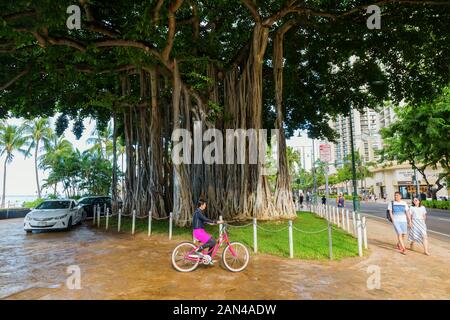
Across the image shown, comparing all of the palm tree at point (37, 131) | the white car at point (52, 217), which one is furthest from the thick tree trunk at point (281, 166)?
the palm tree at point (37, 131)

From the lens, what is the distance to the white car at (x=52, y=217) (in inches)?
493

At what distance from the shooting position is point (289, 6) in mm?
10945

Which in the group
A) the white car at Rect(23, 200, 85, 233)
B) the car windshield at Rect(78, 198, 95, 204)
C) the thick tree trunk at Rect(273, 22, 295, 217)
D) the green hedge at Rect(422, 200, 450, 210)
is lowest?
the green hedge at Rect(422, 200, 450, 210)

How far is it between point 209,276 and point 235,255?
755 millimetres

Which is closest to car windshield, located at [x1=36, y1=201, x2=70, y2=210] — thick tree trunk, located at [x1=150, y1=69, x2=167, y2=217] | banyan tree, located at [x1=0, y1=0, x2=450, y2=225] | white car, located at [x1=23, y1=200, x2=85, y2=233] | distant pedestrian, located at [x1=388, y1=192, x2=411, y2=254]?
white car, located at [x1=23, y1=200, x2=85, y2=233]

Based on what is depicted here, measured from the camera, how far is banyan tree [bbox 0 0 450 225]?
10.2 metres

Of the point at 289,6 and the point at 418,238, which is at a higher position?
the point at 289,6

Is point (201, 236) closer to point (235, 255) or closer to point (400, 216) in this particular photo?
point (235, 255)

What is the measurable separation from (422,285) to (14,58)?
15.0 m

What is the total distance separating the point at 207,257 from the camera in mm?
6336

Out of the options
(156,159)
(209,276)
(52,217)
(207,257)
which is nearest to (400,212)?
(207,257)

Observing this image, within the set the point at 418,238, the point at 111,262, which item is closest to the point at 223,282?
the point at 111,262

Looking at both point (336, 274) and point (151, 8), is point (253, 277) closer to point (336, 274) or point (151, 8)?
point (336, 274)

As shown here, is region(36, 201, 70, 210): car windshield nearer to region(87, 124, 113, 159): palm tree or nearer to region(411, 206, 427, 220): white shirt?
region(411, 206, 427, 220): white shirt
